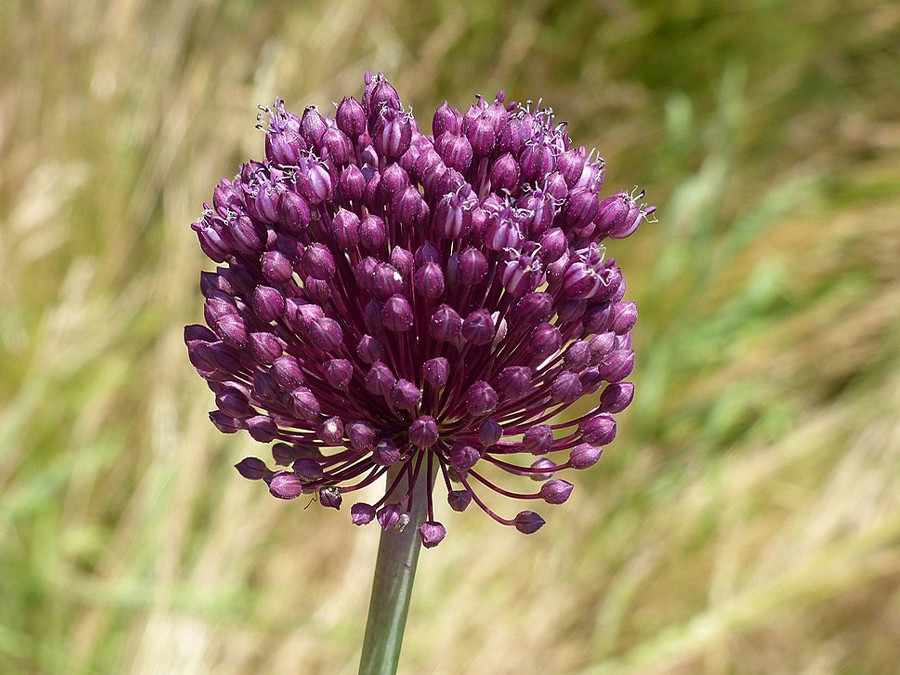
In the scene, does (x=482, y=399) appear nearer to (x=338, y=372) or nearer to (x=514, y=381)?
(x=514, y=381)

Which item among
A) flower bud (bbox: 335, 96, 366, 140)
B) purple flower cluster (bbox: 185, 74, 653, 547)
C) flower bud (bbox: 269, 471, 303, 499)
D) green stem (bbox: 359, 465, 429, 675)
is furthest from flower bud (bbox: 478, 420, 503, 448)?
flower bud (bbox: 335, 96, 366, 140)

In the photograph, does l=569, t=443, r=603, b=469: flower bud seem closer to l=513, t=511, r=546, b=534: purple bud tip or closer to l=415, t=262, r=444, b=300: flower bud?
l=513, t=511, r=546, b=534: purple bud tip

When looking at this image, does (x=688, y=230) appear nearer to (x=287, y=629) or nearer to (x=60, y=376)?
(x=287, y=629)

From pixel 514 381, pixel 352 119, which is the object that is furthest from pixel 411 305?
pixel 352 119

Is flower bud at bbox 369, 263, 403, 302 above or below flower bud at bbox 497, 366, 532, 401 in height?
above

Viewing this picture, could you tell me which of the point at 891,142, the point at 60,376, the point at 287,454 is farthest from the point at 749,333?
the point at 287,454
